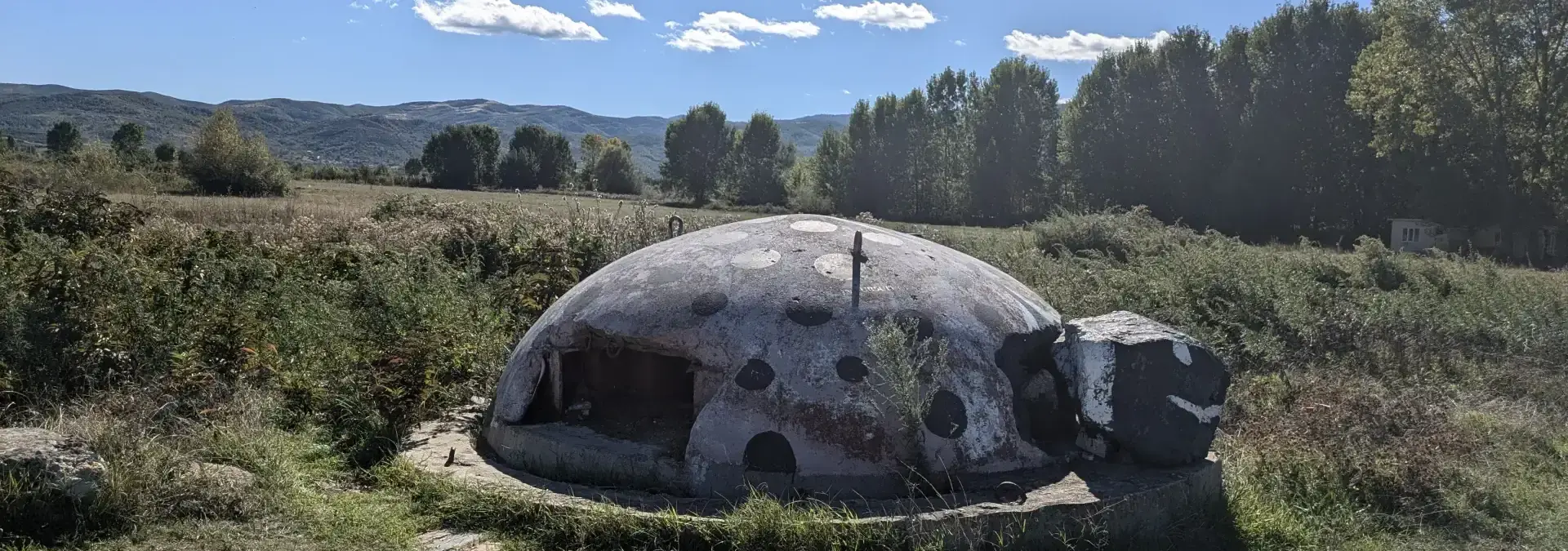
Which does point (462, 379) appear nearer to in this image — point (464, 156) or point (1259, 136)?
point (1259, 136)

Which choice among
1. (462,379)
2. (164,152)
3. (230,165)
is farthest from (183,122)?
(462,379)

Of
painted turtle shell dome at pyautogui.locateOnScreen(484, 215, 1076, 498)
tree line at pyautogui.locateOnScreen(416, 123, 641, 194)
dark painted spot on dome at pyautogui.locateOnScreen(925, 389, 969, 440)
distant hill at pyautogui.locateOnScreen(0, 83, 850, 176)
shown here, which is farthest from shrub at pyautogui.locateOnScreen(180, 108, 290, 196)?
distant hill at pyautogui.locateOnScreen(0, 83, 850, 176)

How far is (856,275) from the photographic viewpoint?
5.87 meters

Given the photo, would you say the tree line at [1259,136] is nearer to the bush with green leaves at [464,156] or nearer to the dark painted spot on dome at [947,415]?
the bush with green leaves at [464,156]

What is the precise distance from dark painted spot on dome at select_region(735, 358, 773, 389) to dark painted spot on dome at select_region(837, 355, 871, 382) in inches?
14.3

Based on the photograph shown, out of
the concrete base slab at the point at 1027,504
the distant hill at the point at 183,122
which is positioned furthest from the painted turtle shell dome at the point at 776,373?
the distant hill at the point at 183,122

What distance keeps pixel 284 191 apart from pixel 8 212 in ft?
73.3

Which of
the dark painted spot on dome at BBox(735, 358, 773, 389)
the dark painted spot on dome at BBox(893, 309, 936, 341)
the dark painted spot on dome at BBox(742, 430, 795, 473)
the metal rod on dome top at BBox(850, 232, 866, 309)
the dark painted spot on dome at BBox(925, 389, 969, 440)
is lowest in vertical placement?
the dark painted spot on dome at BBox(742, 430, 795, 473)

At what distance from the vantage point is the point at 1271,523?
227 inches

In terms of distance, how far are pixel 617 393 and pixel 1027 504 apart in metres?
2.67

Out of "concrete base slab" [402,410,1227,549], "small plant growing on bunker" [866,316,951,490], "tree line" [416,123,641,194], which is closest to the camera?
"concrete base slab" [402,410,1227,549]

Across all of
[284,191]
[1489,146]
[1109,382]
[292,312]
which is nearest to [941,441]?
[1109,382]

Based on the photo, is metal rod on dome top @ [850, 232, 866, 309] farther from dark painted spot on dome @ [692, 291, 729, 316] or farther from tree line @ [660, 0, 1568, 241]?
tree line @ [660, 0, 1568, 241]

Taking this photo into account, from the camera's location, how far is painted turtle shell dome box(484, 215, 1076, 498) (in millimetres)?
5320
